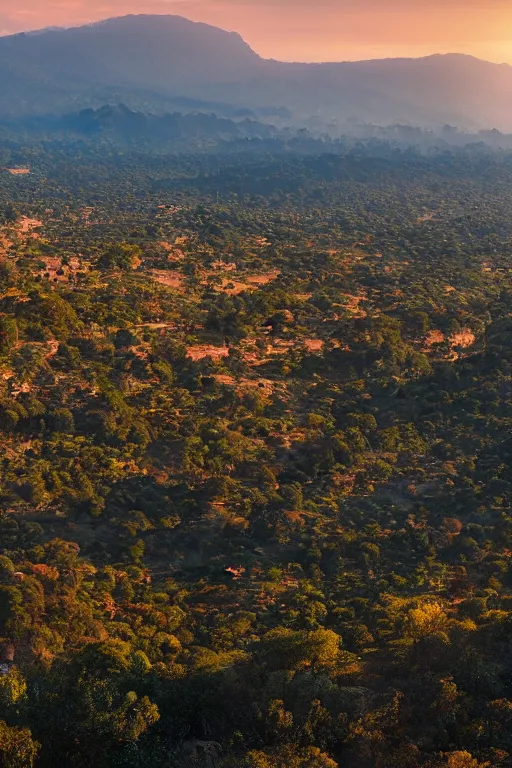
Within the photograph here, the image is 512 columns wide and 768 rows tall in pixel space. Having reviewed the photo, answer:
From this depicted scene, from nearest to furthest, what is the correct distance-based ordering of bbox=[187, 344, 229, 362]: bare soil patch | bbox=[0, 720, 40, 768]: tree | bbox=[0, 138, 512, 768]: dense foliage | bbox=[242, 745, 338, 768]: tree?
bbox=[242, 745, 338, 768]: tree → bbox=[0, 720, 40, 768]: tree → bbox=[0, 138, 512, 768]: dense foliage → bbox=[187, 344, 229, 362]: bare soil patch

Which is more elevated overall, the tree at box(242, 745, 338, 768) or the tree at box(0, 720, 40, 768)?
the tree at box(242, 745, 338, 768)

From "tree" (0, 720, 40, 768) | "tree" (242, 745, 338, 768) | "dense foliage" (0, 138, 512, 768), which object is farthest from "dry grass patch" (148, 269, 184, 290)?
"tree" (242, 745, 338, 768)

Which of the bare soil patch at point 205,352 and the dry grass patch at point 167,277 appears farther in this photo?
the dry grass patch at point 167,277

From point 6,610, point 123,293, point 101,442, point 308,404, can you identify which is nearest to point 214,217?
point 123,293

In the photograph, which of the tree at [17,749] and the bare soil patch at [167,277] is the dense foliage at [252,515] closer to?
the tree at [17,749]

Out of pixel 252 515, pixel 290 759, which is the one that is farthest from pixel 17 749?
pixel 252 515

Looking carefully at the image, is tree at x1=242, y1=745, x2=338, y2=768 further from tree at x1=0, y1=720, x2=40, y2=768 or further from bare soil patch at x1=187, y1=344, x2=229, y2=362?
bare soil patch at x1=187, y1=344, x2=229, y2=362

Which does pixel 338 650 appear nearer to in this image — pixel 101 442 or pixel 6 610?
pixel 6 610

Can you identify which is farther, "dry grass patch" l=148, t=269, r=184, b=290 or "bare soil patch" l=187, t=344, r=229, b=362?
"dry grass patch" l=148, t=269, r=184, b=290

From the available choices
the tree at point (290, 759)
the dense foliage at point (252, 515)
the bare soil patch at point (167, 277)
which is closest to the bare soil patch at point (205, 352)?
the dense foliage at point (252, 515)
